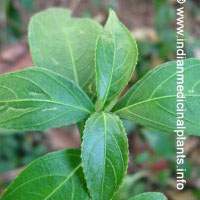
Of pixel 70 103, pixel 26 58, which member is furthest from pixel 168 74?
pixel 26 58

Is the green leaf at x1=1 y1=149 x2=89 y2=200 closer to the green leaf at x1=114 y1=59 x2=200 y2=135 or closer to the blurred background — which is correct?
the green leaf at x1=114 y1=59 x2=200 y2=135

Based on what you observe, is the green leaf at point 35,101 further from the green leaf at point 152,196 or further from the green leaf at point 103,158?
the green leaf at point 152,196

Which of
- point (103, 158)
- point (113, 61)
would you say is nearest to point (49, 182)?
point (103, 158)

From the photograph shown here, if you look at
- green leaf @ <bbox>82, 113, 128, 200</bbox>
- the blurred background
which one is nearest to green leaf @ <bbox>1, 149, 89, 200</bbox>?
green leaf @ <bbox>82, 113, 128, 200</bbox>

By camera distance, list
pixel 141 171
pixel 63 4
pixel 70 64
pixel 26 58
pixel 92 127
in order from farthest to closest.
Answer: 1. pixel 63 4
2. pixel 26 58
3. pixel 141 171
4. pixel 70 64
5. pixel 92 127

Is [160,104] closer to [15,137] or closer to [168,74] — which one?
[168,74]

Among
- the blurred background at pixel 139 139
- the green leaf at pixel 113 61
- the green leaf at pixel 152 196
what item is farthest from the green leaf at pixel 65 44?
the blurred background at pixel 139 139

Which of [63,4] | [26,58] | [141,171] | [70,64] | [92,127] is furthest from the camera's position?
[63,4]
